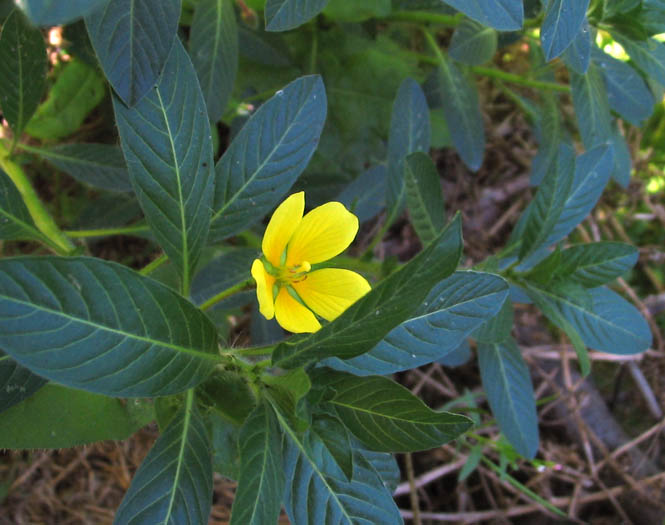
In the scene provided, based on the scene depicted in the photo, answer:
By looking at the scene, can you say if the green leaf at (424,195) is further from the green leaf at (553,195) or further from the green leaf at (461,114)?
the green leaf at (461,114)

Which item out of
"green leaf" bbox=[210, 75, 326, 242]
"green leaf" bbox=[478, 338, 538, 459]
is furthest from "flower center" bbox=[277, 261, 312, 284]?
"green leaf" bbox=[478, 338, 538, 459]

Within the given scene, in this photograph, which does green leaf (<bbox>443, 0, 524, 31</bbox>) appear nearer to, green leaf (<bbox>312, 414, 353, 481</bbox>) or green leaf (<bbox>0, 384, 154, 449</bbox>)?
green leaf (<bbox>312, 414, 353, 481</bbox>)

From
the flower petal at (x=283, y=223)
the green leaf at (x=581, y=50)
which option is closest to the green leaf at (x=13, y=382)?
the flower petal at (x=283, y=223)

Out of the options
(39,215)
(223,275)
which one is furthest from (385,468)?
(39,215)

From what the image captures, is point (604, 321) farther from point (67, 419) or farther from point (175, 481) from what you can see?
point (67, 419)

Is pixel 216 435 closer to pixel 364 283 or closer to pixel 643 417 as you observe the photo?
pixel 364 283
